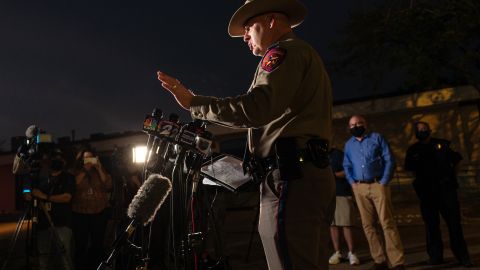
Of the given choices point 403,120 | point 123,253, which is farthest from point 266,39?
point 403,120

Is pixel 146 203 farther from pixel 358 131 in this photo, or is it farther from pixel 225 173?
pixel 358 131

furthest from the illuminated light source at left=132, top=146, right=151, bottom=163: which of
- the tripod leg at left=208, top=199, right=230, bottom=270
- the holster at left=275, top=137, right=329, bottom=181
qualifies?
the holster at left=275, top=137, right=329, bottom=181

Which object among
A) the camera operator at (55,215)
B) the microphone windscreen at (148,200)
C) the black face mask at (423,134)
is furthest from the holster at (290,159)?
the black face mask at (423,134)

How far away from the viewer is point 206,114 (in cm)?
206

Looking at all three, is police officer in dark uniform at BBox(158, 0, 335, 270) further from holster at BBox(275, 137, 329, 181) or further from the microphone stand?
the microphone stand

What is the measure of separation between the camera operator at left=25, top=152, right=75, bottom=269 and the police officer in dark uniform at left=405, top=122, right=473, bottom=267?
481 centimetres

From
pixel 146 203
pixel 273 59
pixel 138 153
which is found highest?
pixel 273 59

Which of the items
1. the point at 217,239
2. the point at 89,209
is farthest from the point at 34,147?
the point at 217,239

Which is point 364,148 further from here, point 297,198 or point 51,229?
point 51,229

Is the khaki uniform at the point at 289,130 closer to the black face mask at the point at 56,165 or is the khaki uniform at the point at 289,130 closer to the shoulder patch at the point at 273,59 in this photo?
the shoulder patch at the point at 273,59

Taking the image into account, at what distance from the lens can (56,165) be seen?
572 cm

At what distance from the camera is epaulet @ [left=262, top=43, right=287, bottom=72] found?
2.00 m

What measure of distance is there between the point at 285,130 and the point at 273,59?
1.18ft

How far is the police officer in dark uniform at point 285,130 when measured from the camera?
77.0 inches
